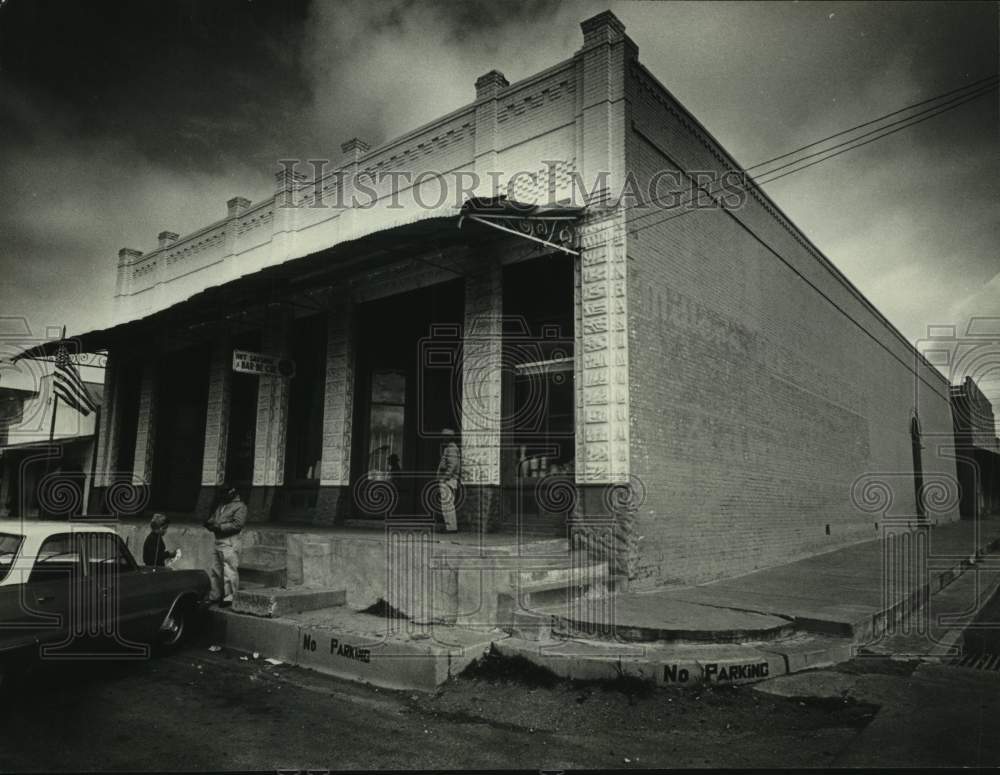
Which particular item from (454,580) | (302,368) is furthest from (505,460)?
(302,368)

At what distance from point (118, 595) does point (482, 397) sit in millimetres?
5469

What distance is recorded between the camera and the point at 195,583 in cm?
797

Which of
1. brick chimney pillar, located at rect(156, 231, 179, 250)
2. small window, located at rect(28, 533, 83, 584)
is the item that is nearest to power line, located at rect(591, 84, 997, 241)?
small window, located at rect(28, 533, 83, 584)

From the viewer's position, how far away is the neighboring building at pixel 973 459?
31511mm

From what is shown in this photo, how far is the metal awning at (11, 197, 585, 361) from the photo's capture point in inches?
344

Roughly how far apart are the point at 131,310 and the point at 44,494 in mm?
6762

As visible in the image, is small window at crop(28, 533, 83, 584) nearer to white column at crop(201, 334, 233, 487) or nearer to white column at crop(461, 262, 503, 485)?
A: white column at crop(461, 262, 503, 485)

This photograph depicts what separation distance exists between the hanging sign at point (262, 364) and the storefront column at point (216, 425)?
7.31ft

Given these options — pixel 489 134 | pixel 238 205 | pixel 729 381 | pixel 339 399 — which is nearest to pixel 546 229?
pixel 489 134

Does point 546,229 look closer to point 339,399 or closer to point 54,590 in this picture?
point 339,399

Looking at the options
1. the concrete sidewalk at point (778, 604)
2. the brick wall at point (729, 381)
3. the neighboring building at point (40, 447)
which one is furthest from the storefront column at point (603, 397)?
the neighboring building at point (40, 447)

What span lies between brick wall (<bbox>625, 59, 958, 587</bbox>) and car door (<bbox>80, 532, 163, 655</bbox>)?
19.1 feet

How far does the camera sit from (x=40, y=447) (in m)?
22.6

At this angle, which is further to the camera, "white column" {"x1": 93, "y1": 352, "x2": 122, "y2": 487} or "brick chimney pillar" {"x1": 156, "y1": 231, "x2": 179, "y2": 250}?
"brick chimney pillar" {"x1": 156, "y1": 231, "x2": 179, "y2": 250}
